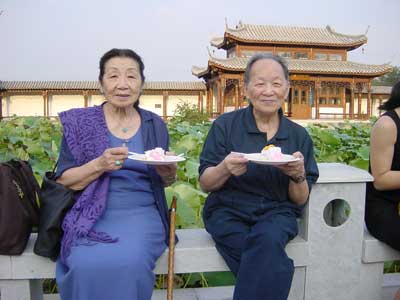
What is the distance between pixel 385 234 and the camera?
1775mm

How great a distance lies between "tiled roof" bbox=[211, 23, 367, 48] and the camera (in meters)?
21.1

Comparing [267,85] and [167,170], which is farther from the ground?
[267,85]

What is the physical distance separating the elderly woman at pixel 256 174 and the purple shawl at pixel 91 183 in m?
0.39

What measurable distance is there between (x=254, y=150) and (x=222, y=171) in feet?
0.72

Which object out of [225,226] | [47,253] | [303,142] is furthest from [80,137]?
[303,142]

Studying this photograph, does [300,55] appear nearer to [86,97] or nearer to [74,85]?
[86,97]

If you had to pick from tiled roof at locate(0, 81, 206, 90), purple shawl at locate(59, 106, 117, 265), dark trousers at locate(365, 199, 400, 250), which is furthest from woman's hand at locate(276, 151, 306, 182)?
tiled roof at locate(0, 81, 206, 90)

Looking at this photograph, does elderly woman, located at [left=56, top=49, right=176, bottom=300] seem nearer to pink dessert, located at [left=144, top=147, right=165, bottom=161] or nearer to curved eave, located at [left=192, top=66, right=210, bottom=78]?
pink dessert, located at [left=144, top=147, right=165, bottom=161]

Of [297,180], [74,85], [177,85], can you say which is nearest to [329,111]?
[177,85]

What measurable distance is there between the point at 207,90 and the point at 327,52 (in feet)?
21.3

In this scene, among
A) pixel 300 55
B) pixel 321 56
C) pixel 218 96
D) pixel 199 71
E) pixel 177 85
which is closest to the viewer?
pixel 218 96

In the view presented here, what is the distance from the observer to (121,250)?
4.64 ft

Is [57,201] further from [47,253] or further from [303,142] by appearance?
[303,142]

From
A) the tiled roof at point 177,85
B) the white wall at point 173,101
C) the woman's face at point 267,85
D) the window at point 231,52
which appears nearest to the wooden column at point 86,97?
the tiled roof at point 177,85
